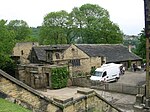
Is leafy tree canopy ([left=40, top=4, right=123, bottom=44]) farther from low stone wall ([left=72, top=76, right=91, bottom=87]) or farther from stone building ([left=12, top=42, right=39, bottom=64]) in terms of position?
low stone wall ([left=72, top=76, right=91, bottom=87])

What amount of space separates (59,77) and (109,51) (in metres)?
15.3

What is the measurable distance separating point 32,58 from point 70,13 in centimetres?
2354

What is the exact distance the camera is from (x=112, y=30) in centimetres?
5206

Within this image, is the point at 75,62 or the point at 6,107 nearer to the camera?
the point at 6,107

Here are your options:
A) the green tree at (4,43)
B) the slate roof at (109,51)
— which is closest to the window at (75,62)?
the slate roof at (109,51)

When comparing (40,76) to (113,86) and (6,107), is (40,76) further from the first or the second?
(6,107)

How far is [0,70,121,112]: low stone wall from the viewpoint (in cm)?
816

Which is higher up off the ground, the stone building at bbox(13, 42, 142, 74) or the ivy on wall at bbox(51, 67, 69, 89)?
the stone building at bbox(13, 42, 142, 74)

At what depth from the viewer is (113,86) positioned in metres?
26.1

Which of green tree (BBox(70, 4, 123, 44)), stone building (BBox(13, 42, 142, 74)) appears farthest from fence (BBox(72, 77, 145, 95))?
green tree (BBox(70, 4, 123, 44))

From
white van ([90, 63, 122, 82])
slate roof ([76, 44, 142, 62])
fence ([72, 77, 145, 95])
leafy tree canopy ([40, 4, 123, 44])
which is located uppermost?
leafy tree canopy ([40, 4, 123, 44])

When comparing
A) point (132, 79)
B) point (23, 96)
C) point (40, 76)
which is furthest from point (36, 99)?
point (132, 79)

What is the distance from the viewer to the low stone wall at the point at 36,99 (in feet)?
26.8

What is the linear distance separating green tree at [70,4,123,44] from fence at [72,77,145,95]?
932 inches
